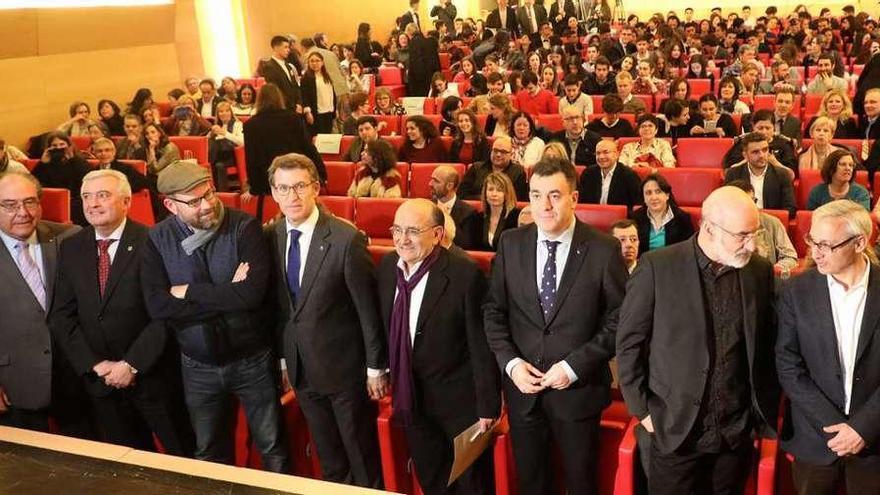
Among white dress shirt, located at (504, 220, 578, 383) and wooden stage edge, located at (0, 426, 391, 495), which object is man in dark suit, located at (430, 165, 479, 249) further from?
wooden stage edge, located at (0, 426, 391, 495)

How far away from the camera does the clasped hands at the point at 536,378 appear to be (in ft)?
8.65

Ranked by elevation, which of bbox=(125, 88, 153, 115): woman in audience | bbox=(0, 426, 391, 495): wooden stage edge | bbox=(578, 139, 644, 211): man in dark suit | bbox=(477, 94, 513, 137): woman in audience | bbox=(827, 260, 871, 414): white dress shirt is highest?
bbox=(125, 88, 153, 115): woman in audience

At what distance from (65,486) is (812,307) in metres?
2.06

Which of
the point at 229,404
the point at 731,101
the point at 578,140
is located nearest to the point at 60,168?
the point at 229,404

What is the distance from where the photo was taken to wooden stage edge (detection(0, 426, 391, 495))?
1843 mm

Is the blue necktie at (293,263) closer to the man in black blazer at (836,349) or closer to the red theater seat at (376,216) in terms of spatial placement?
the man in black blazer at (836,349)

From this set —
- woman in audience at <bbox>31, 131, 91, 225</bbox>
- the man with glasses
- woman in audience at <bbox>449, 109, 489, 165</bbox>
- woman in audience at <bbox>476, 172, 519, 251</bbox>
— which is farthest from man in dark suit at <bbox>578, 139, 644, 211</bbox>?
woman in audience at <bbox>31, 131, 91, 225</bbox>

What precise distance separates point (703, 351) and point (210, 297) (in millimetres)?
1687

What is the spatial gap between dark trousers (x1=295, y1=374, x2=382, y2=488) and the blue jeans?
15 cm

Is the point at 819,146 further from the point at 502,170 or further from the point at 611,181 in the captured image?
the point at 502,170

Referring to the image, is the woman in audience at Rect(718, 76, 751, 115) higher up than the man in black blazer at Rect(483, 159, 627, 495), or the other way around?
the woman in audience at Rect(718, 76, 751, 115)

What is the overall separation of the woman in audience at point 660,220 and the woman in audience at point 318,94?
4.47 metres

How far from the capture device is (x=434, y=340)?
9.32 ft

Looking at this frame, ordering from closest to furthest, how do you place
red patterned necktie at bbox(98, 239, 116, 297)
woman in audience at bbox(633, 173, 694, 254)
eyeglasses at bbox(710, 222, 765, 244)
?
1. eyeglasses at bbox(710, 222, 765, 244)
2. red patterned necktie at bbox(98, 239, 116, 297)
3. woman in audience at bbox(633, 173, 694, 254)
